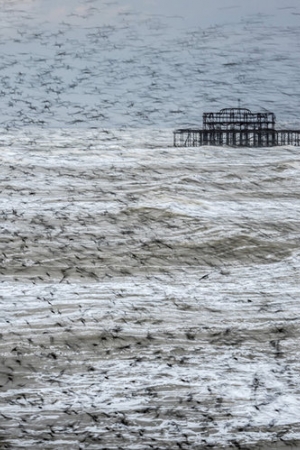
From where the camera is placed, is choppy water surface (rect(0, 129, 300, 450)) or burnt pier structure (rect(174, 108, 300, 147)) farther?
burnt pier structure (rect(174, 108, 300, 147))

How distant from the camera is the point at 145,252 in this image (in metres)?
2.92

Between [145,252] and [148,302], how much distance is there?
18.6 inches

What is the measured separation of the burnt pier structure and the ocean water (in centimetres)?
6

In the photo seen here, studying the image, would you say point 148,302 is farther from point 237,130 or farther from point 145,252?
point 237,130

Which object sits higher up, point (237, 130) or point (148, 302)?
point (237, 130)

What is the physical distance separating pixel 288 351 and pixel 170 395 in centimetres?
46

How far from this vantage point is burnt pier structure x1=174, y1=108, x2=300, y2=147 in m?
4.41

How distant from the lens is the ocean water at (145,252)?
1849mm

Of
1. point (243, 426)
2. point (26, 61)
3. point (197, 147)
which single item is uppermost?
point (26, 61)

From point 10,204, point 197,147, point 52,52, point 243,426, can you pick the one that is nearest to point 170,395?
point 243,426

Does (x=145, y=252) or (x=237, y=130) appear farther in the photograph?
(x=237, y=130)

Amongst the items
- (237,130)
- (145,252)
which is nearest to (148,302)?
(145,252)

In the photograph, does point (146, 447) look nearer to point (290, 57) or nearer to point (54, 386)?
point (54, 386)

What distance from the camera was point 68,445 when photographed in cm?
169
